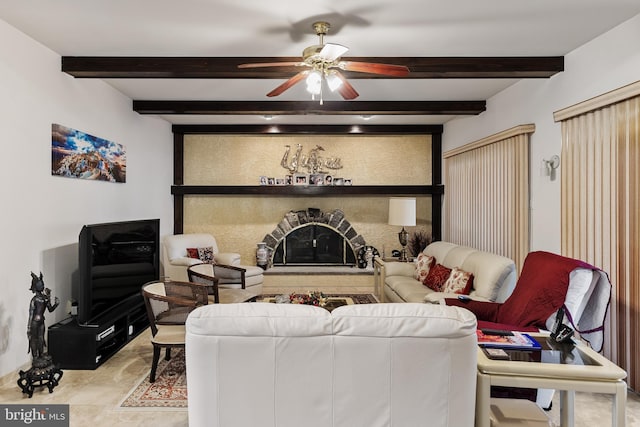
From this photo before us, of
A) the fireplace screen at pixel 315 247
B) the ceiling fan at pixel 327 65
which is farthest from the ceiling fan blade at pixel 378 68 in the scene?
the fireplace screen at pixel 315 247

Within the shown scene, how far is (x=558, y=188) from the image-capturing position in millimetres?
3682

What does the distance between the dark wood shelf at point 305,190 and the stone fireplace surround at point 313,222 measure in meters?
0.35

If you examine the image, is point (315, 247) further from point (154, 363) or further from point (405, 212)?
point (154, 363)

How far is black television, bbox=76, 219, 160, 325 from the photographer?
11.0ft

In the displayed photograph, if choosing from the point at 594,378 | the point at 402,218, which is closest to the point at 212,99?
the point at 402,218

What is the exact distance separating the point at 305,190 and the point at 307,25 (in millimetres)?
3636

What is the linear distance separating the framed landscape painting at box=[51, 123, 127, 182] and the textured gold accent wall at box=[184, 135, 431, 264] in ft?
6.17

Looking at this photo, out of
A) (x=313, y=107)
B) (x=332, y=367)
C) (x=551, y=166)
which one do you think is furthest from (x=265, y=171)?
(x=332, y=367)

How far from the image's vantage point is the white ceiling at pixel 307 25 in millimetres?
2605

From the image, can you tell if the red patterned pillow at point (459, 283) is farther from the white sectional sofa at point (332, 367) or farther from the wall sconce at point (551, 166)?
the white sectional sofa at point (332, 367)

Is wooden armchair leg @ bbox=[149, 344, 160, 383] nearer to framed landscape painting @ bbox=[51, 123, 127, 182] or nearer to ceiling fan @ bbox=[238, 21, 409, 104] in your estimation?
framed landscape painting @ bbox=[51, 123, 127, 182]

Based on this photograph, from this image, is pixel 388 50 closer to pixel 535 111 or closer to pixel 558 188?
pixel 535 111

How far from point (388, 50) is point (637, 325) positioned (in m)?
2.74

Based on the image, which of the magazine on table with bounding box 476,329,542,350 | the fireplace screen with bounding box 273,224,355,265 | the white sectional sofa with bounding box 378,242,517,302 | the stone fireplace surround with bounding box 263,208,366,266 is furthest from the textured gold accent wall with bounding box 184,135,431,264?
the magazine on table with bounding box 476,329,542,350
